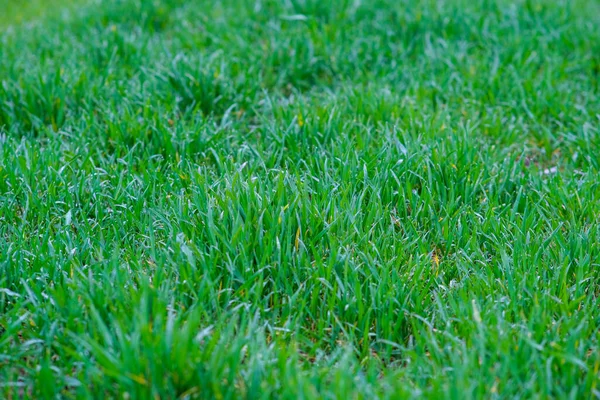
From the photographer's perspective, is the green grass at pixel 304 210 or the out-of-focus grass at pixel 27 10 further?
the out-of-focus grass at pixel 27 10

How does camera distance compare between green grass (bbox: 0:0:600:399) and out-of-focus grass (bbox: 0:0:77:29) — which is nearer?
green grass (bbox: 0:0:600:399)

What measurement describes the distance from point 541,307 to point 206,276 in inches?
40.0

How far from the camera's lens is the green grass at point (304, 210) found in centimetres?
185

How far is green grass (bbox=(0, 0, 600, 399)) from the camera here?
185cm

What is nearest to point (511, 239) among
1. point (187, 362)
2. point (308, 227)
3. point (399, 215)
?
point (399, 215)

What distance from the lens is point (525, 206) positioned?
2.69 metres

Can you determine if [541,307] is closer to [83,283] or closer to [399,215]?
[399,215]

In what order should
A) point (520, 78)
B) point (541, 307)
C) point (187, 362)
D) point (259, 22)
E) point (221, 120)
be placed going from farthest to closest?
point (259, 22)
point (520, 78)
point (221, 120)
point (541, 307)
point (187, 362)

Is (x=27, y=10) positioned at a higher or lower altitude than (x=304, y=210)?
higher

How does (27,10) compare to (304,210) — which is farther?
(27,10)

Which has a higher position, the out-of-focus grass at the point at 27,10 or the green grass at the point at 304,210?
the out-of-focus grass at the point at 27,10

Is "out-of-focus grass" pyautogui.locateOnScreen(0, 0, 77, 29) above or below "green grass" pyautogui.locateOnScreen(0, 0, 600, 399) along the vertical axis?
above

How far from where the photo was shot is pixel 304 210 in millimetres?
2441

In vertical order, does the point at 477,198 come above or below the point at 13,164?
below
